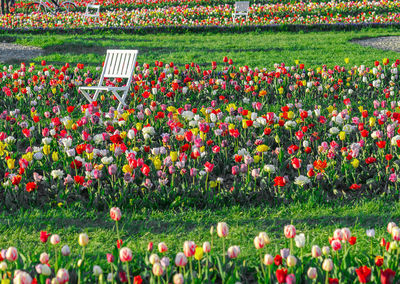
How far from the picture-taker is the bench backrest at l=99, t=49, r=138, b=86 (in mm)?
8195

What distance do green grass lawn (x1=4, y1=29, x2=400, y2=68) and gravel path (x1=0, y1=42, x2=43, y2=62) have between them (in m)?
0.26

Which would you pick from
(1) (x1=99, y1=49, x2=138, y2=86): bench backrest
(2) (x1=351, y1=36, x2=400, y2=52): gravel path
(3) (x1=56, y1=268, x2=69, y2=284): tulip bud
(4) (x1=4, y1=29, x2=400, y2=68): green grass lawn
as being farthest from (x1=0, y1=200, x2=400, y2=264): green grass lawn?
(2) (x1=351, y1=36, x2=400, y2=52): gravel path

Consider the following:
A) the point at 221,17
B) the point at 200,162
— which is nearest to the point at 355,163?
the point at 200,162

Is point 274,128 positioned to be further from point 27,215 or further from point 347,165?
point 27,215

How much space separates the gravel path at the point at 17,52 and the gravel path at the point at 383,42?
795 cm

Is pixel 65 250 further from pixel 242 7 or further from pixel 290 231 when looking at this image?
pixel 242 7

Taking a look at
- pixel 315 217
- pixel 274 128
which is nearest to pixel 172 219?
pixel 315 217

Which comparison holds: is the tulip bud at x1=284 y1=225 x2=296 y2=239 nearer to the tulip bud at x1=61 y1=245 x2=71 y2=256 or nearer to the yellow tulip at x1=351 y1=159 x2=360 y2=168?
the tulip bud at x1=61 y1=245 x2=71 y2=256

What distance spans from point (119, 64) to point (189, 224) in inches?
177

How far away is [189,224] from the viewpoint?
4363 millimetres

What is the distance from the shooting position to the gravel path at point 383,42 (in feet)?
44.5

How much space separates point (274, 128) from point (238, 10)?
1439cm

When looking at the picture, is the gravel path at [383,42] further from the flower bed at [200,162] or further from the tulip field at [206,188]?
the flower bed at [200,162]

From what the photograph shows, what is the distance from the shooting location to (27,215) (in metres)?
4.52
